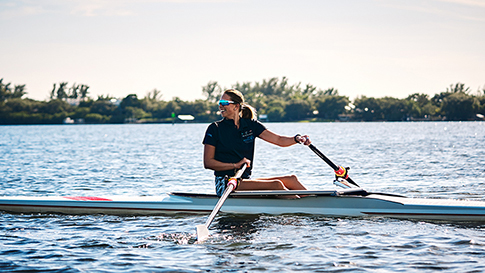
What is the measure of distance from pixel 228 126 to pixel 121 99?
17880 centimetres

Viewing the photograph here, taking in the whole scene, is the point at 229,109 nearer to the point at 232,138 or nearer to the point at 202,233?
the point at 232,138

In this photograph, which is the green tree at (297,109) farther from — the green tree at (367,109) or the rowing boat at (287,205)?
the rowing boat at (287,205)

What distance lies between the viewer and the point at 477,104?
162000mm

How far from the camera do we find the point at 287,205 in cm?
896

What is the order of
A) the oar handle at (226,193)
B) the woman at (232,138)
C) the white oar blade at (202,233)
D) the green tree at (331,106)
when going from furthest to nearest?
the green tree at (331,106) → the woman at (232,138) → the oar handle at (226,193) → the white oar blade at (202,233)

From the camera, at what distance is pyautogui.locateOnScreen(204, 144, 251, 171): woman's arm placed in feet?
26.2

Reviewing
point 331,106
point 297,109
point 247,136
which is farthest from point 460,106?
point 247,136

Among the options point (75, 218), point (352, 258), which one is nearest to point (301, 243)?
point (352, 258)

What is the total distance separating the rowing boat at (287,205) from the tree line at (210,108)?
165 metres

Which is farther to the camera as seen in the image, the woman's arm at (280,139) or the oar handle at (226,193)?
the woman's arm at (280,139)

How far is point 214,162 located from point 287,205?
1730mm

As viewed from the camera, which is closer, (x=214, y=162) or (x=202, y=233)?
(x=202, y=233)

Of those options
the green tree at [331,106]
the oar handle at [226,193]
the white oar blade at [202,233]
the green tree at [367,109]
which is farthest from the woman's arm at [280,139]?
the green tree at [367,109]

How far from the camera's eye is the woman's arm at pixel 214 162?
26.2 feet
